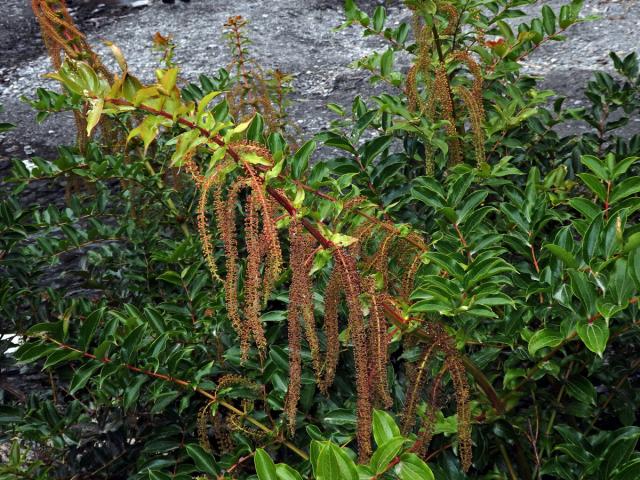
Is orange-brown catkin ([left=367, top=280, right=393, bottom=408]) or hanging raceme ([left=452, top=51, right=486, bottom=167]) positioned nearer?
orange-brown catkin ([left=367, top=280, right=393, bottom=408])

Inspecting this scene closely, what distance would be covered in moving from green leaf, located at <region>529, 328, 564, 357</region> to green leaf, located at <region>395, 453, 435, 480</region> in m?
0.29

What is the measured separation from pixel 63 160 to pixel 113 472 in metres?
0.95

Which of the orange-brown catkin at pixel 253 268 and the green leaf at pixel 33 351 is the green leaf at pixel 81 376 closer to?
the green leaf at pixel 33 351

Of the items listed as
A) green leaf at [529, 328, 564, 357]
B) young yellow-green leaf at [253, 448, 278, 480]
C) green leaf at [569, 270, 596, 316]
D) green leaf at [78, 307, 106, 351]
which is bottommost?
green leaf at [78, 307, 106, 351]

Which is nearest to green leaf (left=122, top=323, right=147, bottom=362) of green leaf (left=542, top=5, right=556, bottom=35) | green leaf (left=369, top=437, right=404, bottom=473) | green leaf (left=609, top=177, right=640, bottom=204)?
green leaf (left=369, top=437, right=404, bottom=473)

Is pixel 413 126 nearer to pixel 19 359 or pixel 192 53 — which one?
pixel 19 359

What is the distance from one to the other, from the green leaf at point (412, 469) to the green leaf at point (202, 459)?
48cm

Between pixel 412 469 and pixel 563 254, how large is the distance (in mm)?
435

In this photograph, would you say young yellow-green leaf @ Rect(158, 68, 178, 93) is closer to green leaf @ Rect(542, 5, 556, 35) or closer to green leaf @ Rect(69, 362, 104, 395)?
green leaf @ Rect(69, 362, 104, 395)

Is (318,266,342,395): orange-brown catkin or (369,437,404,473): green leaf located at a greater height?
(318,266,342,395): orange-brown catkin

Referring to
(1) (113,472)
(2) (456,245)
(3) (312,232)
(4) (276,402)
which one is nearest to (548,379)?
(2) (456,245)

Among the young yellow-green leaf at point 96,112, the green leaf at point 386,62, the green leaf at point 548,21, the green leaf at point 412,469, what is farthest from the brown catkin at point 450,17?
the green leaf at point 412,469

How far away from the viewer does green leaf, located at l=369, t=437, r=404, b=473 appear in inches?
38.1

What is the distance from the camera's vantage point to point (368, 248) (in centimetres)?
154
